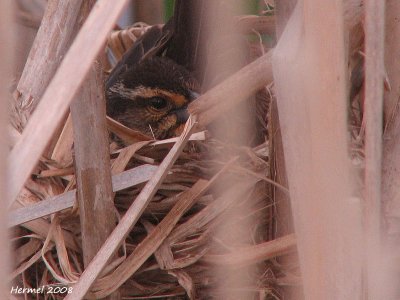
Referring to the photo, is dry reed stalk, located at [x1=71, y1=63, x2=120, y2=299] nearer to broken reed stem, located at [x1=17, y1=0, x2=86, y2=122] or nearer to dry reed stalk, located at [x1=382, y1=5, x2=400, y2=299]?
broken reed stem, located at [x1=17, y1=0, x2=86, y2=122]

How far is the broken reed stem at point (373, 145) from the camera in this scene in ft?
4.09

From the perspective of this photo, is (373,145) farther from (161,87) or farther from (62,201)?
(161,87)

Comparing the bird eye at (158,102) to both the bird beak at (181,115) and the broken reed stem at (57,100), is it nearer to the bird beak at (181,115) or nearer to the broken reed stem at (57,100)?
the bird beak at (181,115)

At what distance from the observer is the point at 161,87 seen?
2.44 meters

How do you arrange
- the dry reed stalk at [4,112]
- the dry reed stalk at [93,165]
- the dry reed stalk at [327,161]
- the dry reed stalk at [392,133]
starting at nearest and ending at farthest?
the dry reed stalk at [4,112] < the dry reed stalk at [327,161] < the dry reed stalk at [392,133] < the dry reed stalk at [93,165]

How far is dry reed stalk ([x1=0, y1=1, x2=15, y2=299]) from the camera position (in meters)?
1.02

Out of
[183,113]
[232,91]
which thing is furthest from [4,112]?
[183,113]

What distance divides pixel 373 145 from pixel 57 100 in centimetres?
50

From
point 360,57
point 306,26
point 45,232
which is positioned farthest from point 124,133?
point 306,26

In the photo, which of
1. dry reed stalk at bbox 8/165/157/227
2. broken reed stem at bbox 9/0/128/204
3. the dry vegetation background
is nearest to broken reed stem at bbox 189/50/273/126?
the dry vegetation background

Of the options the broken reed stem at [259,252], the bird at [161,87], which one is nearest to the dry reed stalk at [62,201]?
the broken reed stem at [259,252]

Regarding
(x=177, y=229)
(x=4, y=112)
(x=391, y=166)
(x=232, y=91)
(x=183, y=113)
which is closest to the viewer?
(x=4, y=112)

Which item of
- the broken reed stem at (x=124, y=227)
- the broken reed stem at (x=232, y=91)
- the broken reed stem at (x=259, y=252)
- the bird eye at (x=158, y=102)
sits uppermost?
the broken reed stem at (x=232, y=91)

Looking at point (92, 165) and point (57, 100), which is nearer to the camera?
point (57, 100)
